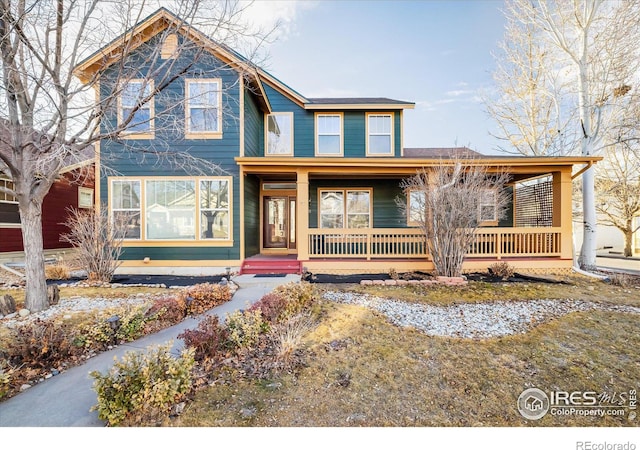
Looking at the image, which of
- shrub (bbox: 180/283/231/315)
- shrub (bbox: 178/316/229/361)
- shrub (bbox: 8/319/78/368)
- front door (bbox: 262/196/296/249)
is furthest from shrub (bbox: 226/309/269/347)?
front door (bbox: 262/196/296/249)

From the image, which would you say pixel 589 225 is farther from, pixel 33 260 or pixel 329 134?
pixel 33 260

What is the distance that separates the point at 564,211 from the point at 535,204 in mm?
1483

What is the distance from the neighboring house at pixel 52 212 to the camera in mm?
9898

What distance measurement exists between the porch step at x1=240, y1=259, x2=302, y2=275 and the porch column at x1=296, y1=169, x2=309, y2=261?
317 mm

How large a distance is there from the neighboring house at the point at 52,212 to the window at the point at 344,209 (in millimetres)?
7626

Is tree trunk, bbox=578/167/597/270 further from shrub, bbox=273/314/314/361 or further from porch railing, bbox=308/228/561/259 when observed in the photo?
shrub, bbox=273/314/314/361

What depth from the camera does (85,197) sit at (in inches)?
521

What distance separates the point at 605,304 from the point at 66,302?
10.5 metres

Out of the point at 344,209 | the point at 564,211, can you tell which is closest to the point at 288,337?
the point at 344,209

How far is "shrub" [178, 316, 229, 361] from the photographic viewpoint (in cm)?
315
